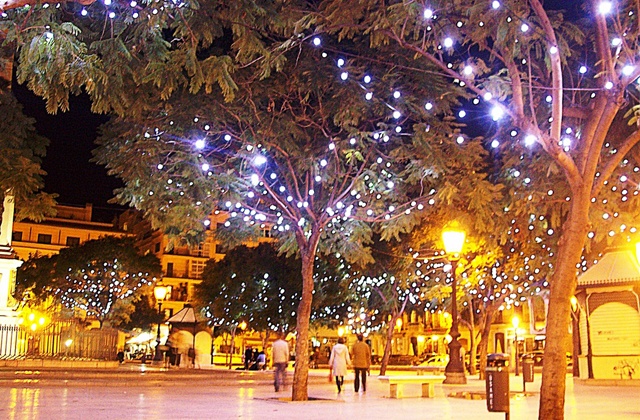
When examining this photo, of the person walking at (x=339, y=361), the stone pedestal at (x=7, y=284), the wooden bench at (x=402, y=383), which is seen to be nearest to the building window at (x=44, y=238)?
the stone pedestal at (x=7, y=284)

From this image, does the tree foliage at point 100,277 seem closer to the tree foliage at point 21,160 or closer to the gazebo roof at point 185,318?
the gazebo roof at point 185,318

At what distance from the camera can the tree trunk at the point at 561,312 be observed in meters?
10.1

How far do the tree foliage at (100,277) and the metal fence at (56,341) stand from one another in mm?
30841

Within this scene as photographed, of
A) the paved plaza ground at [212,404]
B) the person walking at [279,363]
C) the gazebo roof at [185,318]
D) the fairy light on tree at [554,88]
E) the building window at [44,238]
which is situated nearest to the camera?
the fairy light on tree at [554,88]

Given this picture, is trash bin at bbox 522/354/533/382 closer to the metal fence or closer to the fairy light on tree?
the fairy light on tree

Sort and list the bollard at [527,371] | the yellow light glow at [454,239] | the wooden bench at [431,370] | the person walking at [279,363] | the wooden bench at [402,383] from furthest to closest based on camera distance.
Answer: the wooden bench at [431,370], the person walking at [279,363], the bollard at [527,371], the wooden bench at [402,383], the yellow light glow at [454,239]

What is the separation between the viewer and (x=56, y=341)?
92.0 ft

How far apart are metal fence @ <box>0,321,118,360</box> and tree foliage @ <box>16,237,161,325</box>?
30.8 metres

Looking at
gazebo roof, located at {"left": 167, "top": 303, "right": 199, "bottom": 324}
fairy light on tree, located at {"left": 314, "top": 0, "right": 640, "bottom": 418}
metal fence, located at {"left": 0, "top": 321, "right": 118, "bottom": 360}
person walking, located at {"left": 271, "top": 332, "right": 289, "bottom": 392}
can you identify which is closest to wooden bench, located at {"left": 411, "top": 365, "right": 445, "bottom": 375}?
gazebo roof, located at {"left": 167, "top": 303, "right": 199, "bottom": 324}

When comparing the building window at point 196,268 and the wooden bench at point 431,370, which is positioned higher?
the building window at point 196,268

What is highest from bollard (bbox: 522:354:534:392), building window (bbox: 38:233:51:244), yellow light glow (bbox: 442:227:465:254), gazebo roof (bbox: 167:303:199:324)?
building window (bbox: 38:233:51:244)

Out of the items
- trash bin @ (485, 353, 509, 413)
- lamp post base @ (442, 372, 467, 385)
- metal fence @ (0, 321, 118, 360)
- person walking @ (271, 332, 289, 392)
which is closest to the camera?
trash bin @ (485, 353, 509, 413)

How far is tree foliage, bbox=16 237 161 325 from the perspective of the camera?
60.1m

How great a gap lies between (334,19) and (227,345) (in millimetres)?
72613
